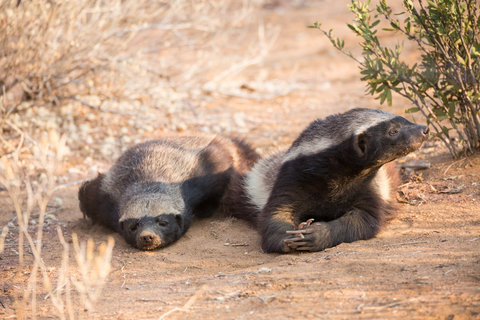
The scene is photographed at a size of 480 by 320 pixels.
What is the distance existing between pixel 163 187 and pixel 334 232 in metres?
1.95

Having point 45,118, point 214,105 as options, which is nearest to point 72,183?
point 45,118

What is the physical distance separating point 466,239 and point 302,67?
845cm

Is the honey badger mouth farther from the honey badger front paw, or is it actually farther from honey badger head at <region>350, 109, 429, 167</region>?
honey badger head at <region>350, 109, 429, 167</region>

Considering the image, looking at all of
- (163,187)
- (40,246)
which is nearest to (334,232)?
(163,187)

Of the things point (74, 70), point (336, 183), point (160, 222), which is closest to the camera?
point (336, 183)

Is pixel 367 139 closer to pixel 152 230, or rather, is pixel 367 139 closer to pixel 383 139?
pixel 383 139

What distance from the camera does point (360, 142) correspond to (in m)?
4.48

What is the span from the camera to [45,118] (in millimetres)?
8234

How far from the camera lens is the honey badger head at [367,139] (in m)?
4.39

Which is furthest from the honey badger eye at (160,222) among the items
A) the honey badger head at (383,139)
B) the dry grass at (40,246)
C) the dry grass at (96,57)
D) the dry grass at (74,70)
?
the dry grass at (96,57)

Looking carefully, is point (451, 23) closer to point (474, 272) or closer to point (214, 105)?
point (474, 272)

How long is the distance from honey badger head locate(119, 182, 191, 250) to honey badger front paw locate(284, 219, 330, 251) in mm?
1356

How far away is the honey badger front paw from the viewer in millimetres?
4453

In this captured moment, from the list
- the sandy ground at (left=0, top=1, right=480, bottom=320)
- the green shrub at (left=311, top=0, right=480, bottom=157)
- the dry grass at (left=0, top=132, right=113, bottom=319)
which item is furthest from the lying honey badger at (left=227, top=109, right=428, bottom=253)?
the dry grass at (left=0, top=132, right=113, bottom=319)
